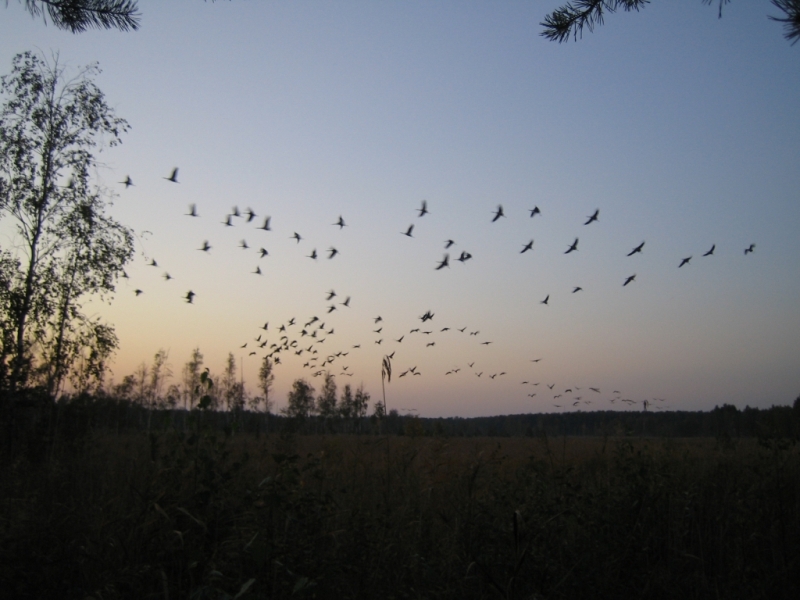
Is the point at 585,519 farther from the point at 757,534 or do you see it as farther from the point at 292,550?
the point at 292,550

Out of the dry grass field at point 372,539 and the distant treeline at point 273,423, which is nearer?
the dry grass field at point 372,539

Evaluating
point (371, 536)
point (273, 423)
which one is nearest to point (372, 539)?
point (371, 536)

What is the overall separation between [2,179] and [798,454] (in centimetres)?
1956

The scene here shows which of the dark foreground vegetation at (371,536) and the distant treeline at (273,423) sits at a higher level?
the distant treeline at (273,423)

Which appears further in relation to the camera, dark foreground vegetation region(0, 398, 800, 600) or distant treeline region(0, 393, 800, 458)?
distant treeline region(0, 393, 800, 458)

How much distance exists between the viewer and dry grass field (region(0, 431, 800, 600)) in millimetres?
4219

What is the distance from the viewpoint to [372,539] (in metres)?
4.90

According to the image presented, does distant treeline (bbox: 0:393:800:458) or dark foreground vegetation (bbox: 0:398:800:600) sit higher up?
distant treeline (bbox: 0:393:800:458)

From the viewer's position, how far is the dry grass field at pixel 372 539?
422cm

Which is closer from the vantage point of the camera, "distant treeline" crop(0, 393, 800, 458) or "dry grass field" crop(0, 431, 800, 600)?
"dry grass field" crop(0, 431, 800, 600)

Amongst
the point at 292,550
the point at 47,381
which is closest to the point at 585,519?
the point at 292,550

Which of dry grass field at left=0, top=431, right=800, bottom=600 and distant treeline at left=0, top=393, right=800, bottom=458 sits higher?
distant treeline at left=0, top=393, right=800, bottom=458

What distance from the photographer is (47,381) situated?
14758 mm

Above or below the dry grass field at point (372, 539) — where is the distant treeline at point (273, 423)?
above
